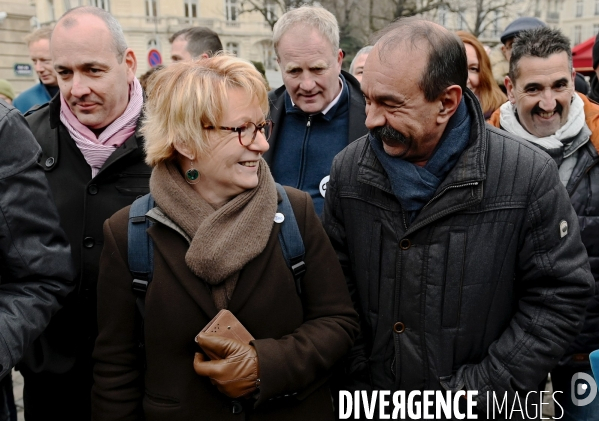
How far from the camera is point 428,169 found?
2217 mm

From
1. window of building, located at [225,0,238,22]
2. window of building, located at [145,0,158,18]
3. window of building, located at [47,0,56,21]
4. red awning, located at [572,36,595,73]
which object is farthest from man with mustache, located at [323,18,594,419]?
window of building, located at [225,0,238,22]

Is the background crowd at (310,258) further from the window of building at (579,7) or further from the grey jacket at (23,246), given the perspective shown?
the window of building at (579,7)

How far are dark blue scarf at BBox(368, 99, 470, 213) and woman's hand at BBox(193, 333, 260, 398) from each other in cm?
78

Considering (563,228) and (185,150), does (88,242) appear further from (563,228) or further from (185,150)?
(563,228)

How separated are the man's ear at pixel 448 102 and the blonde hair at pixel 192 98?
0.65 meters

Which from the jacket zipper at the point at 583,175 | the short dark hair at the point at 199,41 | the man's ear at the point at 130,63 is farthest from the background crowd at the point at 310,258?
the short dark hair at the point at 199,41

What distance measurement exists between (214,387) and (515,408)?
1.12m

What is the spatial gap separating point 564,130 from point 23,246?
7.63ft

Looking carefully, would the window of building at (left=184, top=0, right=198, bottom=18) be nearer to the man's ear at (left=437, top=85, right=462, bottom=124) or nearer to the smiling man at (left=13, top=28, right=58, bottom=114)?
the smiling man at (left=13, top=28, right=58, bottom=114)

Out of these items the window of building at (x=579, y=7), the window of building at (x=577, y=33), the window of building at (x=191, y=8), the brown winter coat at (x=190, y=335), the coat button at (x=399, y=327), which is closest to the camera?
the brown winter coat at (x=190, y=335)

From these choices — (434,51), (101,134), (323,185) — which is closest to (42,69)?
(101,134)

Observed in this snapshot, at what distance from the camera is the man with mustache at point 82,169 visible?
2.80 m

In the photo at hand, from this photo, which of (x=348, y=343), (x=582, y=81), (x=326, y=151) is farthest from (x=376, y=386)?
(x=582, y=81)

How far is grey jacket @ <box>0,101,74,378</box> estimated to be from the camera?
197 centimetres
